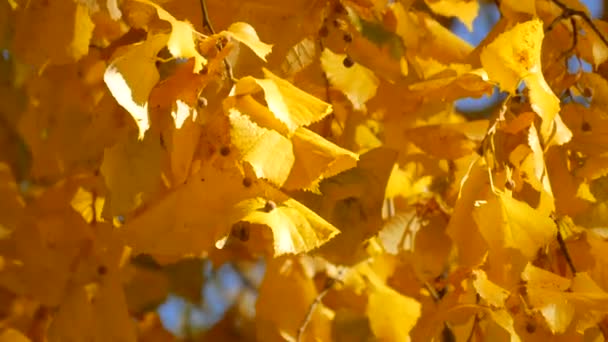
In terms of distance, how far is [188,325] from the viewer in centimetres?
229

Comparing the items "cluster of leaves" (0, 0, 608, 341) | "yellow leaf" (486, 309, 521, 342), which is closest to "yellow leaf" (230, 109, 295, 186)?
"cluster of leaves" (0, 0, 608, 341)

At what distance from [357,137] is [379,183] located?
0.14m

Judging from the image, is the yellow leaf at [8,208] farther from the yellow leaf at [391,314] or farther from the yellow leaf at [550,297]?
the yellow leaf at [550,297]

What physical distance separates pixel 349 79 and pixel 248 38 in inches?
10.3

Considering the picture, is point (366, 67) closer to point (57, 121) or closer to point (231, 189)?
point (231, 189)

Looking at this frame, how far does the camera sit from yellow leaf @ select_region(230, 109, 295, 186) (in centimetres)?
85

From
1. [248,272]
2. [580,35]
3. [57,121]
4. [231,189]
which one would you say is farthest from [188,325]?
[231,189]


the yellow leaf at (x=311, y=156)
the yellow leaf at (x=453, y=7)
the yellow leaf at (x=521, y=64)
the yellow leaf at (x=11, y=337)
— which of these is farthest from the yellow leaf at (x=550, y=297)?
the yellow leaf at (x=11, y=337)

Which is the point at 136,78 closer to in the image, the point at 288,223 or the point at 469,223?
the point at 288,223

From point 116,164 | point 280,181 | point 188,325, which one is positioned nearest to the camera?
point 280,181

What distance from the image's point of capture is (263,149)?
0.85m

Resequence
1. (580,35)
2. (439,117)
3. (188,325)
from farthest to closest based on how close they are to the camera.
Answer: (188,325)
(439,117)
(580,35)

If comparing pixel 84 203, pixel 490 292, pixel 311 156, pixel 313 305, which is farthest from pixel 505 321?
pixel 84 203

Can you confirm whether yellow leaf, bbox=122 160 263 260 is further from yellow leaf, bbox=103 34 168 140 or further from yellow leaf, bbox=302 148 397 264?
yellow leaf, bbox=302 148 397 264
